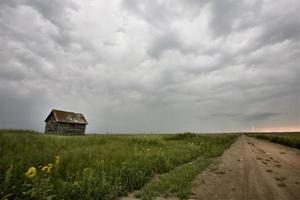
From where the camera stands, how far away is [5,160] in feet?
25.0

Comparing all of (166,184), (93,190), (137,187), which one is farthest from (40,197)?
(166,184)

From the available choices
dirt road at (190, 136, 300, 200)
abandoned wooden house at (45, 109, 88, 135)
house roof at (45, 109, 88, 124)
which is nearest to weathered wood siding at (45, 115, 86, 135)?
abandoned wooden house at (45, 109, 88, 135)

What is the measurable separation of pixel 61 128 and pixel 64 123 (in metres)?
1.10

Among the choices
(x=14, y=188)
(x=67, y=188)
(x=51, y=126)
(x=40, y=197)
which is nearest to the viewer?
(x=40, y=197)

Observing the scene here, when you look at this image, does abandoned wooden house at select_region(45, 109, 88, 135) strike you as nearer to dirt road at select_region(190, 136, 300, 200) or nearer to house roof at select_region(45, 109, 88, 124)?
house roof at select_region(45, 109, 88, 124)

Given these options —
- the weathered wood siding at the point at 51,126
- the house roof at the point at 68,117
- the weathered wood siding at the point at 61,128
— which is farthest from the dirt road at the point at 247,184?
the weathered wood siding at the point at 51,126

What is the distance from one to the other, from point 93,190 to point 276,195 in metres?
5.65

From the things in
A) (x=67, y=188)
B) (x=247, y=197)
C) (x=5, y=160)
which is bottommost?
(x=247, y=197)

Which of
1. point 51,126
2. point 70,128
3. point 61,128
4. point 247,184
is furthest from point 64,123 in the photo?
point 247,184

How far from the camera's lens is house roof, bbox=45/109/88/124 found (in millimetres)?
40156

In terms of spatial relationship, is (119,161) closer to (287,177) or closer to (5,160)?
(5,160)

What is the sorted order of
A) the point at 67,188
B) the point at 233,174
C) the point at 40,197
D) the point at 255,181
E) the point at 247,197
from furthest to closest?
the point at 233,174 → the point at 255,181 → the point at 247,197 → the point at 67,188 → the point at 40,197

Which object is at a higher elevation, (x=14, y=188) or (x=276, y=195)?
(x=14, y=188)

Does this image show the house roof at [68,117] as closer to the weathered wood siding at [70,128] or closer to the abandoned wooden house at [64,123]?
the abandoned wooden house at [64,123]
